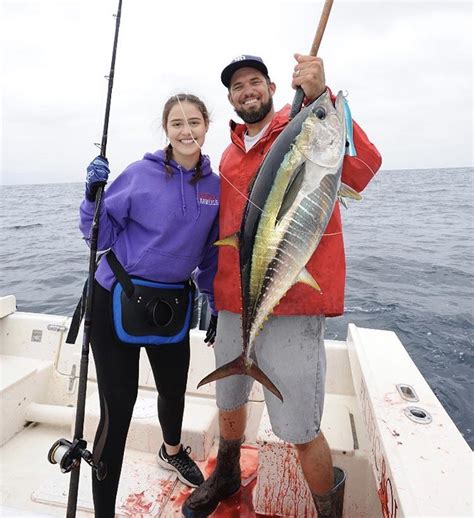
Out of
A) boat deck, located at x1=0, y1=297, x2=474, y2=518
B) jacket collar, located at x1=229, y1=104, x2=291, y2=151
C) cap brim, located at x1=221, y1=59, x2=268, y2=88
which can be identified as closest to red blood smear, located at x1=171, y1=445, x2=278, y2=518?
boat deck, located at x1=0, y1=297, x2=474, y2=518

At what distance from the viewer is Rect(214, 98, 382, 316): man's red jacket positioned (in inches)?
85.0

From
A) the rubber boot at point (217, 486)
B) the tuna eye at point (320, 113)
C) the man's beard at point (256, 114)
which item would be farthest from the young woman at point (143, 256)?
the tuna eye at point (320, 113)

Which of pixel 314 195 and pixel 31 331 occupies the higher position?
pixel 314 195

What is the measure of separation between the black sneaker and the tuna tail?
3.84ft

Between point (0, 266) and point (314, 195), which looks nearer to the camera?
point (314, 195)

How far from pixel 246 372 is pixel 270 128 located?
1365 millimetres

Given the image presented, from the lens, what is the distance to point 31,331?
4.44 m

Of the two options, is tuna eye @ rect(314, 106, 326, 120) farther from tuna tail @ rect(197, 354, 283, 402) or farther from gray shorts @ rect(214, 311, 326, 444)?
tuna tail @ rect(197, 354, 283, 402)

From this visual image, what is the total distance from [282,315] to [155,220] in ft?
2.95

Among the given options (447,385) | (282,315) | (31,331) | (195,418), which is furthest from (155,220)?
(447,385)

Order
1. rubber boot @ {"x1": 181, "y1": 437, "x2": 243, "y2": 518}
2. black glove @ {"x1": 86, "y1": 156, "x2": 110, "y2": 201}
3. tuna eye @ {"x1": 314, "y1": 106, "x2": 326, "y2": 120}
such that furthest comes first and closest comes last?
rubber boot @ {"x1": 181, "y1": 437, "x2": 243, "y2": 518}
black glove @ {"x1": 86, "y1": 156, "x2": 110, "y2": 201}
tuna eye @ {"x1": 314, "y1": 106, "x2": 326, "y2": 120}

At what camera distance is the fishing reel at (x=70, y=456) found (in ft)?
7.13

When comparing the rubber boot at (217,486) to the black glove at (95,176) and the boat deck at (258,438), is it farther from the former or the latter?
the black glove at (95,176)

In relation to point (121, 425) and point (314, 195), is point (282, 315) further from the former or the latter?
point (121, 425)
